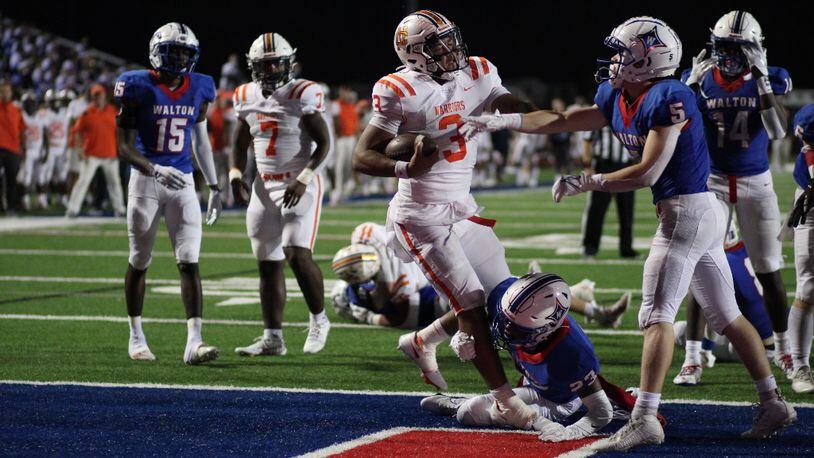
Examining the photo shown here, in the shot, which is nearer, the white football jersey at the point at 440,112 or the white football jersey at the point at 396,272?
the white football jersey at the point at 440,112

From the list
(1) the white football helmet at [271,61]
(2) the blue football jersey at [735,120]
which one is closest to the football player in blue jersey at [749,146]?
(2) the blue football jersey at [735,120]

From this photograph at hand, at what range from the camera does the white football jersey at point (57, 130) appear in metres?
18.0

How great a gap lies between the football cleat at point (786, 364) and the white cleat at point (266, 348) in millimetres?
2680

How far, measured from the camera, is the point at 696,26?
40.0m

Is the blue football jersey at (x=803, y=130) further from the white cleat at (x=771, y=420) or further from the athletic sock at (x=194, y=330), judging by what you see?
the athletic sock at (x=194, y=330)

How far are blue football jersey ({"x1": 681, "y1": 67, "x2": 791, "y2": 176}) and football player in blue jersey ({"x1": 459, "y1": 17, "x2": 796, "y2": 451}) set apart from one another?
143 centimetres

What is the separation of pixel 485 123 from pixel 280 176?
7.78ft

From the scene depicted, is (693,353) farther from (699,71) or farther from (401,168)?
(401,168)

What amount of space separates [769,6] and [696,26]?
3.26m

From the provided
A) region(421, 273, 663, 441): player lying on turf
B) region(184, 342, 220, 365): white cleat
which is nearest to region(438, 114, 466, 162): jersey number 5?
region(421, 273, 663, 441): player lying on turf

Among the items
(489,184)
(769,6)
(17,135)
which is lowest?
(489,184)

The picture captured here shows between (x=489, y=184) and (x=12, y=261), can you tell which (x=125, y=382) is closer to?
(x=12, y=261)

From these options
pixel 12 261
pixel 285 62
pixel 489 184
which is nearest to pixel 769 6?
pixel 489 184

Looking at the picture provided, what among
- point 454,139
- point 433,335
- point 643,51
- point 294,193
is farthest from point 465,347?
point 294,193
